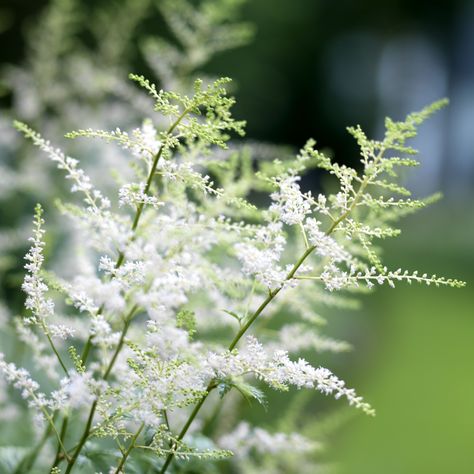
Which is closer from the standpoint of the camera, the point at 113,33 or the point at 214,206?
the point at 214,206

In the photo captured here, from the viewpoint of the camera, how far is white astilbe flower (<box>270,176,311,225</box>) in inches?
65.9

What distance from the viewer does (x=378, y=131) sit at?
23.4 m

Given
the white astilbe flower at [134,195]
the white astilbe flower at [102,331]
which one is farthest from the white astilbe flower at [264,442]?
the white astilbe flower at [134,195]

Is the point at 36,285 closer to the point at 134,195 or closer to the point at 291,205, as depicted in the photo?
the point at 134,195

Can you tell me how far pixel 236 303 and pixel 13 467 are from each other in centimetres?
80

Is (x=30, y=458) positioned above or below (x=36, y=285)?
below

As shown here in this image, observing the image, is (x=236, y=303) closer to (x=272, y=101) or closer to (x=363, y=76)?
(x=272, y=101)

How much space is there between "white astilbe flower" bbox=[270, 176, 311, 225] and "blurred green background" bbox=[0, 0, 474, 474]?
4072 millimetres

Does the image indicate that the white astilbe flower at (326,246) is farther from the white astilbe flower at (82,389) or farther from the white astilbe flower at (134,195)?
the white astilbe flower at (82,389)

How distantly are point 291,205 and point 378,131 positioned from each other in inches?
884

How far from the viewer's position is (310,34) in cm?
1684

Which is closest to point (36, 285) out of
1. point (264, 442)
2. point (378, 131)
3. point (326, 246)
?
point (326, 246)

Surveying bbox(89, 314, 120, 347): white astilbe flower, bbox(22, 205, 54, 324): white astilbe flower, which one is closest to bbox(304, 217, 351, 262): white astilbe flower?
bbox(89, 314, 120, 347): white astilbe flower

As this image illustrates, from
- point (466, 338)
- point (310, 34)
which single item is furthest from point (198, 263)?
point (310, 34)
